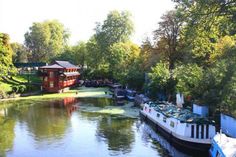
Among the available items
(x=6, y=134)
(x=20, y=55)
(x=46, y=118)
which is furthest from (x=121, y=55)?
(x=6, y=134)

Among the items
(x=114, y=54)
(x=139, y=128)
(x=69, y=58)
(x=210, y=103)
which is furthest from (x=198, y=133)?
(x=69, y=58)

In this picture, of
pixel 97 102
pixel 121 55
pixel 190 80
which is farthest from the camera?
pixel 121 55

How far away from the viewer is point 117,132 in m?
40.0

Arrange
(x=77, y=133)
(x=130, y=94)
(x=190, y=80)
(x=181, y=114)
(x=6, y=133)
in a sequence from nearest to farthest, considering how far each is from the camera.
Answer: (x=181, y=114) → (x=77, y=133) → (x=6, y=133) → (x=190, y=80) → (x=130, y=94)

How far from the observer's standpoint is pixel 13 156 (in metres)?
30.9

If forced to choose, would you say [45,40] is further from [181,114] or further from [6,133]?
[181,114]

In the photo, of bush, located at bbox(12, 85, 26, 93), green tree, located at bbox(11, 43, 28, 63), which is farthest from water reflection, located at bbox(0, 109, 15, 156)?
green tree, located at bbox(11, 43, 28, 63)

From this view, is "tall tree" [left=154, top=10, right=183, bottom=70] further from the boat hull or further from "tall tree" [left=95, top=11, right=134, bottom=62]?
"tall tree" [left=95, top=11, right=134, bottom=62]

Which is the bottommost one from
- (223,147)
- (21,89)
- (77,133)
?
(77,133)

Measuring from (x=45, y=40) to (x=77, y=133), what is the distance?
97387 millimetres

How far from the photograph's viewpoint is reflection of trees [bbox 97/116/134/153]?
34.5 metres

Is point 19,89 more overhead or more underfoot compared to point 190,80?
more underfoot

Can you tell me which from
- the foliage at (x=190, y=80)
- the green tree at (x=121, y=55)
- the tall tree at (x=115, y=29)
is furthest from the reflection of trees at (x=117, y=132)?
the tall tree at (x=115, y=29)

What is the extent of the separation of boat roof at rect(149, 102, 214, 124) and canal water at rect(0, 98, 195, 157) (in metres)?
2.41
